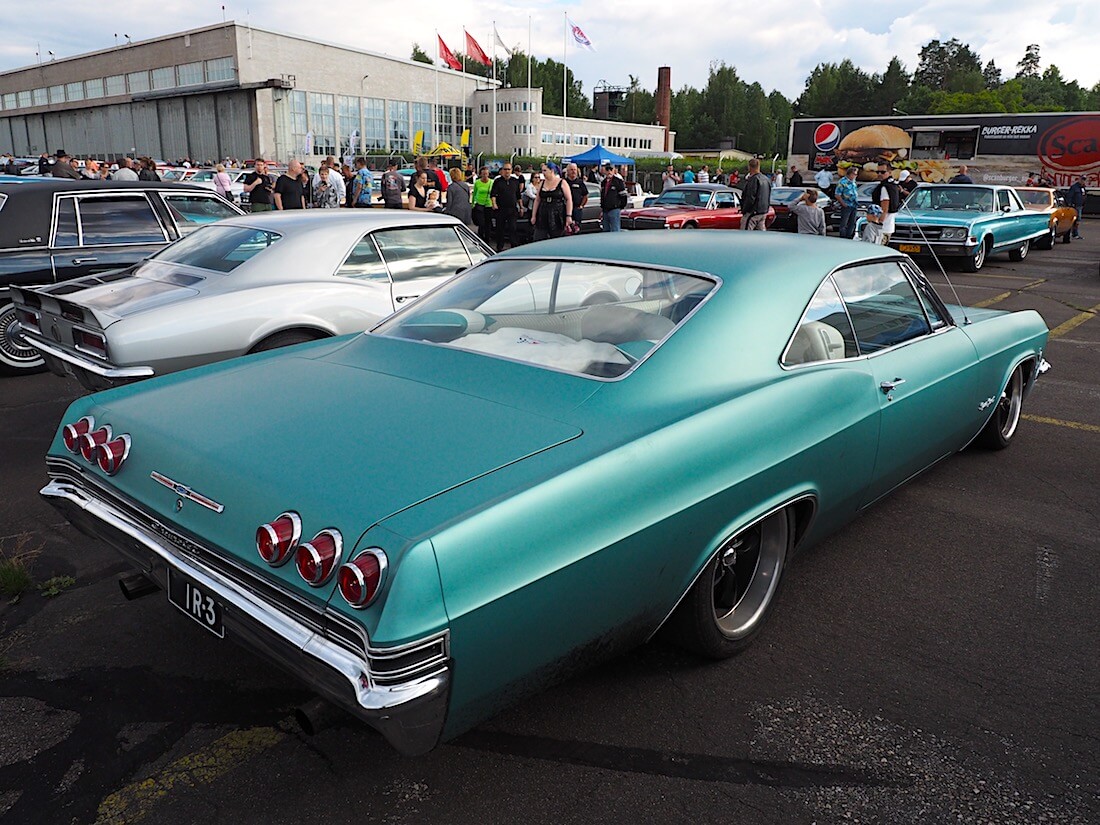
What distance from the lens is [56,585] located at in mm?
3434

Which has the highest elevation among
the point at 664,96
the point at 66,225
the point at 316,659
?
the point at 664,96

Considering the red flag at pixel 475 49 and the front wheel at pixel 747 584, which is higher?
the red flag at pixel 475 49

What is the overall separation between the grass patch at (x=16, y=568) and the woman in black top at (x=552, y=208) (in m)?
10.4

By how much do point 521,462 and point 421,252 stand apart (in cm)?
430

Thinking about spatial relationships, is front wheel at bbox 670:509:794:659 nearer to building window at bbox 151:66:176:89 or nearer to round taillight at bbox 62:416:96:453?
round taillight at bbox 62:416:96:453

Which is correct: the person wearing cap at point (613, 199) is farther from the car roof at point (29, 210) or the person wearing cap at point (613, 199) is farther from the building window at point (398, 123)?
the building window at point (398, 123)

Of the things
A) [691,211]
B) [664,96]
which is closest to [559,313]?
[691,211]

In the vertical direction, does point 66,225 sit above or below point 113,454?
above

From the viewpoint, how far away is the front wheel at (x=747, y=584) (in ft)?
9.41

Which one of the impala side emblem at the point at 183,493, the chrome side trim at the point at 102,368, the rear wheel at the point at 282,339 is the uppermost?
the impala side emblem at the point at 183,493

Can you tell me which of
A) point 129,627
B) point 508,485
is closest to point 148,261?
point 129,627

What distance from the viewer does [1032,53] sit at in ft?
420

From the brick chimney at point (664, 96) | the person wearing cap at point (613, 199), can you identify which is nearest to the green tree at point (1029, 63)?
the brick chimney at point (664, 96)

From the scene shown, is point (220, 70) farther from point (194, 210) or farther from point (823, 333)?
point (823, 333)
